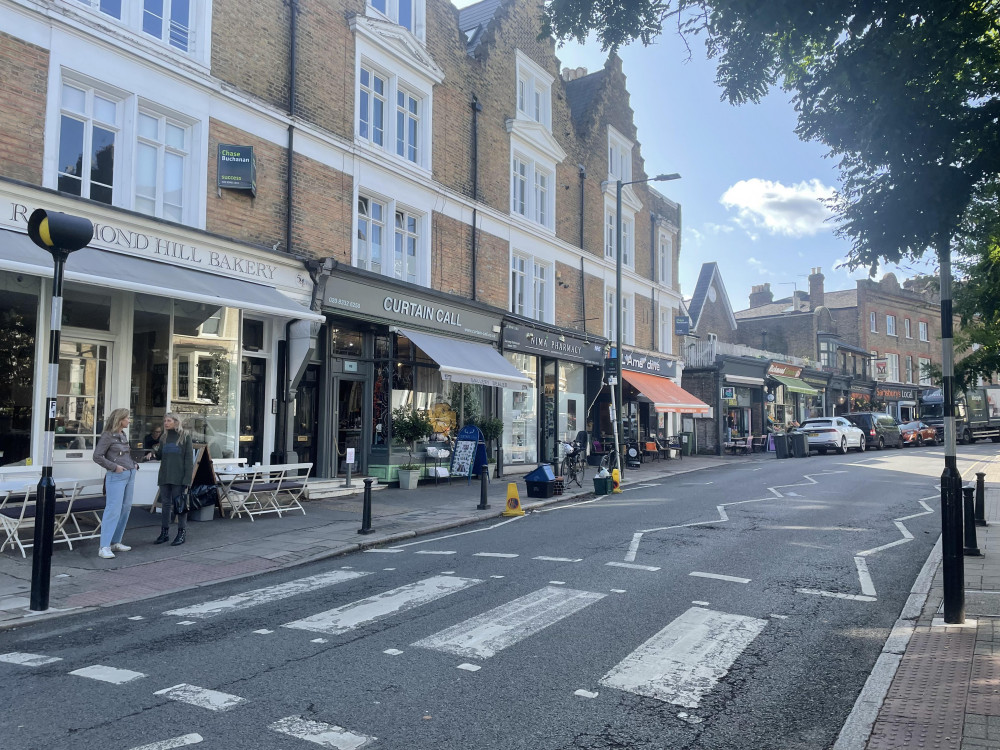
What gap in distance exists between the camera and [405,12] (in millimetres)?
17953

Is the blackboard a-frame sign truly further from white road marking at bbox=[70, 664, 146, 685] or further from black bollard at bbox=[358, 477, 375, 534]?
white road marking at bbox=[70, 664, 146, 685]

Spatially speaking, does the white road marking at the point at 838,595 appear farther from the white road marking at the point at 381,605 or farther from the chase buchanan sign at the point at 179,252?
the chase buchanan sign at the point at 179,252

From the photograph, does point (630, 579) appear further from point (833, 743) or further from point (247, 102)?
point (247, 102)

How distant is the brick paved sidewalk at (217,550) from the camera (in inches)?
295

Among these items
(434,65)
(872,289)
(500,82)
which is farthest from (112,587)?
(872,289)

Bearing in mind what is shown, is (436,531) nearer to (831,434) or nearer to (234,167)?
(234,167)

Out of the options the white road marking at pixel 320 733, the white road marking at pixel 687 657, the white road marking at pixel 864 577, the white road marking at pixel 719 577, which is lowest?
→ the white road marking at pixel 320 733

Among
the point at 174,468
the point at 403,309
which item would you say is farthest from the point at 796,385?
the point at 174,468

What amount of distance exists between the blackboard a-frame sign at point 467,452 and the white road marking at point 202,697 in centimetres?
1319

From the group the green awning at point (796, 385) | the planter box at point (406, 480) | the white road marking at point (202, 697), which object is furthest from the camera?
the green awning at point (796, 385)

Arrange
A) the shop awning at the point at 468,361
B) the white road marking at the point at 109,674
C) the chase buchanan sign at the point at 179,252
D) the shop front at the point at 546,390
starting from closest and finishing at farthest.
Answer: the white road marking at the point at 109,674
the chase buchanan sign at the point at 179,252
the shop awning at the point at 468,361
the shop front at the point at 546,390

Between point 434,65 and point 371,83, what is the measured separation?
218cm

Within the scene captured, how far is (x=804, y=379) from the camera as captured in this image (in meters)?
42.8

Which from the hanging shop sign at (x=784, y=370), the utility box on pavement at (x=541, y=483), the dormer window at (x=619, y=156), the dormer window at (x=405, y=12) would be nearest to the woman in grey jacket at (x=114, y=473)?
the utility box on pavement at (x=541, y=483)
